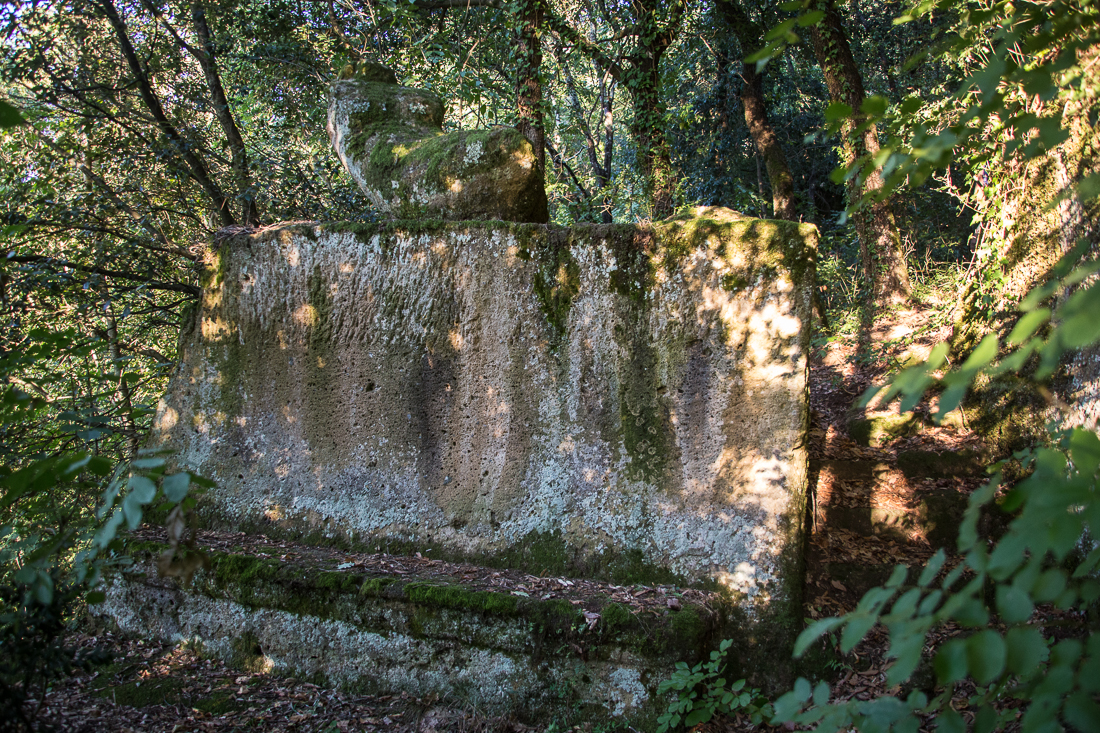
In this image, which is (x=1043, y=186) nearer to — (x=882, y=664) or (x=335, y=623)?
(x=882, y=664)

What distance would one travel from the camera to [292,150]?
762 cm

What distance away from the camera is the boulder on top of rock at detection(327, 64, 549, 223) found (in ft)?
14.6

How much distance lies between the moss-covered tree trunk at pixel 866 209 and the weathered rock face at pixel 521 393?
457 cm

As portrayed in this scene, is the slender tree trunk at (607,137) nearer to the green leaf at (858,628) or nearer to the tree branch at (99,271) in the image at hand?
the tree branch at (99,271)

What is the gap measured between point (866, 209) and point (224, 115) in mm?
7261

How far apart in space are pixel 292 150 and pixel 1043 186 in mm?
7157

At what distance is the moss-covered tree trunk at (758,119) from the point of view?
352 inches

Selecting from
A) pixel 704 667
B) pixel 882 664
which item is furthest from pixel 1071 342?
pixel 882 664

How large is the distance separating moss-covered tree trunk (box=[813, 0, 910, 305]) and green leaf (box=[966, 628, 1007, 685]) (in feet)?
23.8

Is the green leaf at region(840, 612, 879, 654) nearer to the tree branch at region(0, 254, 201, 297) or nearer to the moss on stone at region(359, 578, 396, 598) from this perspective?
the moss on stone at region(359, 578, 396, 598)

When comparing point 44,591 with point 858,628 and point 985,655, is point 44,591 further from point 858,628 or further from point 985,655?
point 985,655

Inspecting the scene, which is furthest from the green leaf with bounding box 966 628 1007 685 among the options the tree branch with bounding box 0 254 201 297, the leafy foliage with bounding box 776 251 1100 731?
the tree branch with bounding box 0 254 201 297

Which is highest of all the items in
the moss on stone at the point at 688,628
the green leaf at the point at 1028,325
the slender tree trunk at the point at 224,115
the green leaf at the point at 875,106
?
the slender tree trunk at the point at 224,115

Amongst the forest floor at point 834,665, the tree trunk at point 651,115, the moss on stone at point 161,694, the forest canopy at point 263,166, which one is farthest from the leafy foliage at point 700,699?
the tree trunk at point 651,115
